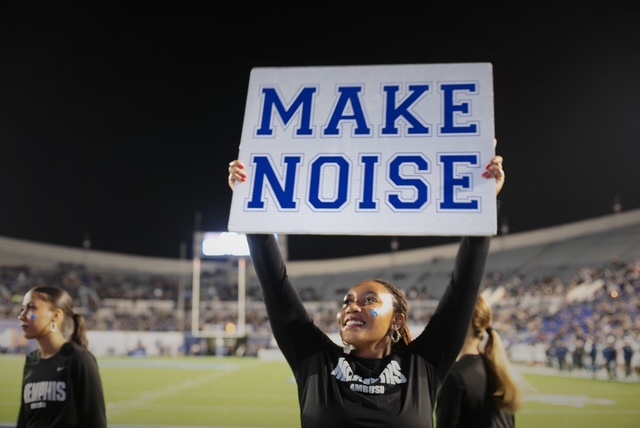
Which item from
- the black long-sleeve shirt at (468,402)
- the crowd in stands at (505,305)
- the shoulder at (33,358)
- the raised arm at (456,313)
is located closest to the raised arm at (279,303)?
the raised arm at (456,313)

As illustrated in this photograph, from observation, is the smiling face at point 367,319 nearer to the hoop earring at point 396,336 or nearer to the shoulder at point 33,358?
the hoop earring at point 396,336

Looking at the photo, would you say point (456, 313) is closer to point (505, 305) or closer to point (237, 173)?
point (237, 173)

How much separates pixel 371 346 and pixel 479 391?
1037 millimetres

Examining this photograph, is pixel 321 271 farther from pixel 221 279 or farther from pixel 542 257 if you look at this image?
pixel 542 257

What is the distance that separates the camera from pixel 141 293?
38.5m

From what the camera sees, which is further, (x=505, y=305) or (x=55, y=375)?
(x=505, y=305)

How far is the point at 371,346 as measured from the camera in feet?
5.97

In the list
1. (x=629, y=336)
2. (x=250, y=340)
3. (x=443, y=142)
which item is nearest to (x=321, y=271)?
(x=250, y=340)

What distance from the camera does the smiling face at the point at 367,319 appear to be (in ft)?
5.79

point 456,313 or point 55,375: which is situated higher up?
point 456,313

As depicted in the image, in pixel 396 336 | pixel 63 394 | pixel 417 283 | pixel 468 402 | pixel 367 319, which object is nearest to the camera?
pixel 367 319

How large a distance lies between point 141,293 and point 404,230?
38840mm

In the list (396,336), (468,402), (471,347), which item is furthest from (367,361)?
(471,347)

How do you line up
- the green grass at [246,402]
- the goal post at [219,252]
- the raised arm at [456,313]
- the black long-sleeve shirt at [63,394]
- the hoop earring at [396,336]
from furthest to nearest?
1. the goal post at [219,252]
2. the green grass at [246,402]
3. the black long-sleeve shirt at [63,394]
4. the hoop earring at [396,336]
5. the raised arm at [456,313]
